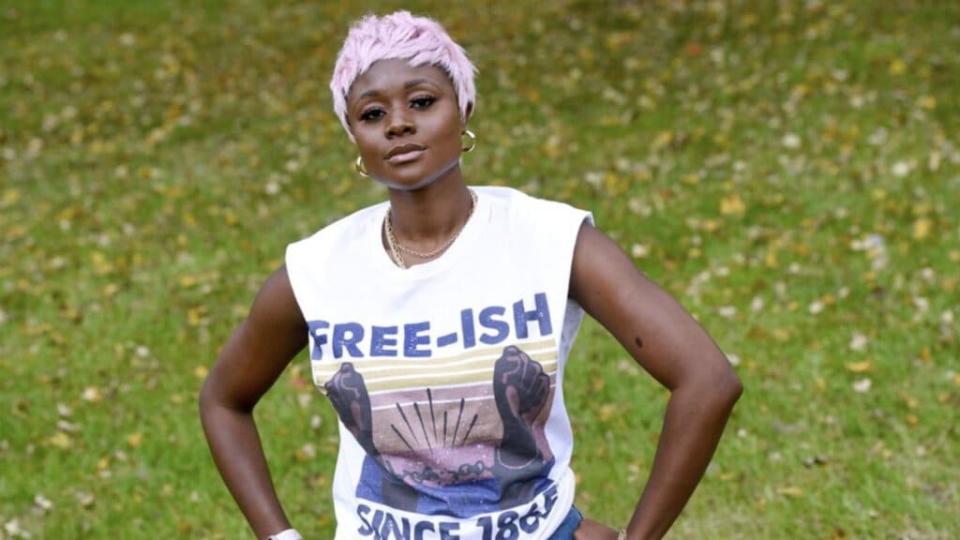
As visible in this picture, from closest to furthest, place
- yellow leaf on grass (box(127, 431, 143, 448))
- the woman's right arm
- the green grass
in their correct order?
the woman's right arm → the green grass → yellow leaf on grass (box(127, 431, 143, 448))

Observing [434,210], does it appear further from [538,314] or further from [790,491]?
[790,491]

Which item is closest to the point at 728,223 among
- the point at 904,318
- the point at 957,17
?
the point at 904,318

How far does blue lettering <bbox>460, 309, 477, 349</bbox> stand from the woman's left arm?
26 centimetres

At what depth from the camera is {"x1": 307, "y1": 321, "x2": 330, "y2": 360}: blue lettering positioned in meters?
3.29

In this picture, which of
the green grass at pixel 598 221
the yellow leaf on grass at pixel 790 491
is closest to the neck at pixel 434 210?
the green grass at pixel 598 221

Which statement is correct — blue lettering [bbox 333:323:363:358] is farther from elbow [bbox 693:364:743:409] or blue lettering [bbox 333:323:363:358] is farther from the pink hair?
elbow [bbox 693:364:743:409]

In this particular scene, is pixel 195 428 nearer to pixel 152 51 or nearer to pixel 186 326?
pixel 186 326

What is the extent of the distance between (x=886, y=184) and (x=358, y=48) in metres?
8.47

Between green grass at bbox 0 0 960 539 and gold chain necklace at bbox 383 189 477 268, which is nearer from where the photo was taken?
gold chain necklace at bbox 383 189 477 268

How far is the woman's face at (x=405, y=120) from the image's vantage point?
3.22 metres

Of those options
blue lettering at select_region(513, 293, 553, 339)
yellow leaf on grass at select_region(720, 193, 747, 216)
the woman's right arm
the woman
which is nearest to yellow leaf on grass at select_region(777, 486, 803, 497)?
the woman

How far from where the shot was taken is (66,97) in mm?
17344

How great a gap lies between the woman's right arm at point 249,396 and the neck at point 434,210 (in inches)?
15.8

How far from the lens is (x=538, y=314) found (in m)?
3.16
